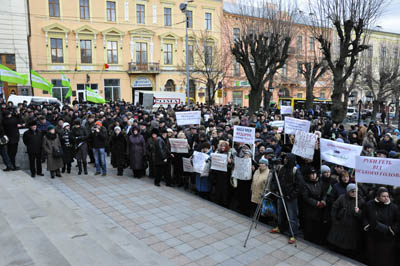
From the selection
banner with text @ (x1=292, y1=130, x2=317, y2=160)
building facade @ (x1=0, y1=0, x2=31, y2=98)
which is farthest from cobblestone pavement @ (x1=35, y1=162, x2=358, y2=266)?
building facade @ (x1=0, y1=0, x2=31, y2=98)

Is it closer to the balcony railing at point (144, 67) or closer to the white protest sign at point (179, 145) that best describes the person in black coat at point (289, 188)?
the white protest sign at point (179, 145)

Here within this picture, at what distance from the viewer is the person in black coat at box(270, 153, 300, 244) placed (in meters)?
6.38

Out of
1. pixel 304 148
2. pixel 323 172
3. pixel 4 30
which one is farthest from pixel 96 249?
pixel 4 30

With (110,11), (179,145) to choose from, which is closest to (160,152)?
(179,145)

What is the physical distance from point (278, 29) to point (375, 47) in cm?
2867

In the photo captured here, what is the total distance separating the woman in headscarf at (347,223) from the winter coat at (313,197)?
39cm

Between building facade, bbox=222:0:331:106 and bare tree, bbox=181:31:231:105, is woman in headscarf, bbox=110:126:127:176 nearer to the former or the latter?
bare tree, bbox=181:31:231:105

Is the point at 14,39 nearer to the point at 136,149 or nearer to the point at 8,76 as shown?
the point at 8,76

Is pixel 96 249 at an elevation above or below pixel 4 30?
below

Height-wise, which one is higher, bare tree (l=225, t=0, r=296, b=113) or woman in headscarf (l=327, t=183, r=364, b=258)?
bare tree (l=225, t=0, r=296, b=113)

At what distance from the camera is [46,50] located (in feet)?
117

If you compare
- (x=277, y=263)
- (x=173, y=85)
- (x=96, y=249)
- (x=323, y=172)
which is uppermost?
(x=173, y=85)

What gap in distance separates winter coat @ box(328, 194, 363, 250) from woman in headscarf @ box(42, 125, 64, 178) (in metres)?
8.01

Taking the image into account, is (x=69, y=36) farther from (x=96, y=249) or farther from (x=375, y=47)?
(x=375, y=47)
